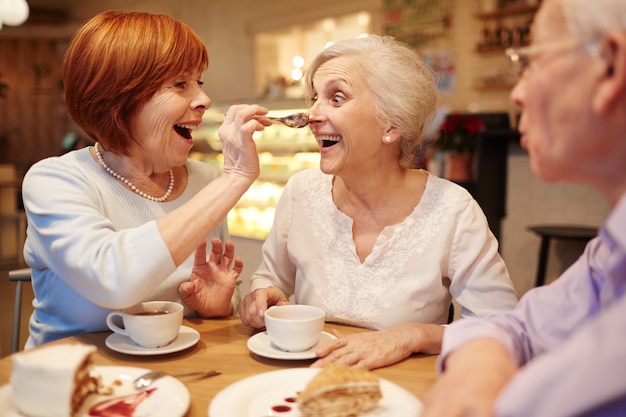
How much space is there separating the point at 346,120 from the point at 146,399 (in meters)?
1.21

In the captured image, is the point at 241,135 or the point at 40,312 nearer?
the point at 241,135

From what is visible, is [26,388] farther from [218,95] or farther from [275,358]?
[218,95]

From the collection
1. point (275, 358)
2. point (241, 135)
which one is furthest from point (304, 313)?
point (241, 135)

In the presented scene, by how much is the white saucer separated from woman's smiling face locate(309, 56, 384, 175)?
2.21ft

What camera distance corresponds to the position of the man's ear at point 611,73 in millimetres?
792

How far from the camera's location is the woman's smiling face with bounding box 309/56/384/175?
2012 millimetres

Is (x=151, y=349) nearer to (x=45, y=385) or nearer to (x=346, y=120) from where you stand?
(x=45, y=385)

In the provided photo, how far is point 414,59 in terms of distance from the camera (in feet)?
6.86

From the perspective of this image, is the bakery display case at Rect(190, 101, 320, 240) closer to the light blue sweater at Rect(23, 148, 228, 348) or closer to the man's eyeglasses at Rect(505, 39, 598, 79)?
the light blue sweater at Rect(23, 148, 228, 348)

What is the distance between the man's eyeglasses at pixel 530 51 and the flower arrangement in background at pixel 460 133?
12.2 feet

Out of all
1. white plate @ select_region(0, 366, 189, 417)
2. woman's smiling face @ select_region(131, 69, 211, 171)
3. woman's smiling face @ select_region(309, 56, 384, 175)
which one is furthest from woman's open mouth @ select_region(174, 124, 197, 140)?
white plate @ select_region(0, 366, 189, 417)

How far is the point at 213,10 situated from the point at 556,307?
396 inches

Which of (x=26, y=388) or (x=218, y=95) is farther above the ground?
(x=218, y=95)

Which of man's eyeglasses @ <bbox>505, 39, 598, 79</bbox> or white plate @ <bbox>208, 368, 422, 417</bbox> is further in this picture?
white plate @ <bbox>208, 368, 422, 417</bbox>
